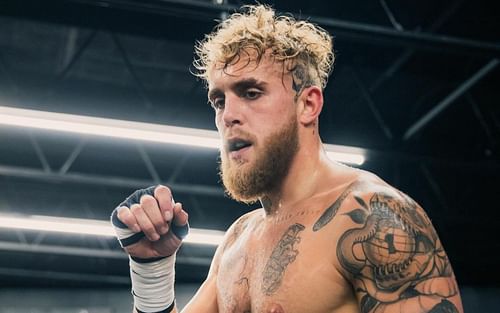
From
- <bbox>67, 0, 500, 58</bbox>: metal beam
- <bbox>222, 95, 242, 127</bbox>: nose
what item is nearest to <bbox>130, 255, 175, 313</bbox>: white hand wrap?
<bbox>222, 95, 242, 127</bbox>: nose

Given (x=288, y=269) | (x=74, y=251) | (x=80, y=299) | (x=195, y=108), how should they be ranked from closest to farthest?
(x=288, y=269) < (x=195, y=108) < (x=74, y=251) < (x=80, y=299)

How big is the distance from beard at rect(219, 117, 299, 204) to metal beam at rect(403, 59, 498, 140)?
4106 millimetres

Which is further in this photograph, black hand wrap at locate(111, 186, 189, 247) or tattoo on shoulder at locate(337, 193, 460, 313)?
black hand wrap at locate(111, 186, 189, 247)

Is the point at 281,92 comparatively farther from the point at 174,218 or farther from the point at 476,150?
the point at 476,150

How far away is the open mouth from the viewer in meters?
2.15

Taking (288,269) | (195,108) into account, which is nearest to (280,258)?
(288,269)

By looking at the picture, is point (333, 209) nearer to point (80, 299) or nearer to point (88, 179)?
point (88, 179)

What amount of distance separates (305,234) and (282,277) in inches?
5.7

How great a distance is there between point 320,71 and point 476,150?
592cm

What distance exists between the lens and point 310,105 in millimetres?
2277

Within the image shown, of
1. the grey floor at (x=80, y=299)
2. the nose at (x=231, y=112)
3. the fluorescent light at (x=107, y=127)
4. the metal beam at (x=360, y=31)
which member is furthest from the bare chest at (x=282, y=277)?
the grey floor at (x=80, y=299)

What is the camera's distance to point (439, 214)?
9.16m

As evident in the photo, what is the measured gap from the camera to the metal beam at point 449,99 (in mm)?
5977

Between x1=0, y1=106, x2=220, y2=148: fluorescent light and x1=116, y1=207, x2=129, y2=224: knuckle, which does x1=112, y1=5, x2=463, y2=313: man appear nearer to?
x1=116, y1=207, x2=129, y2=224: knuckle
